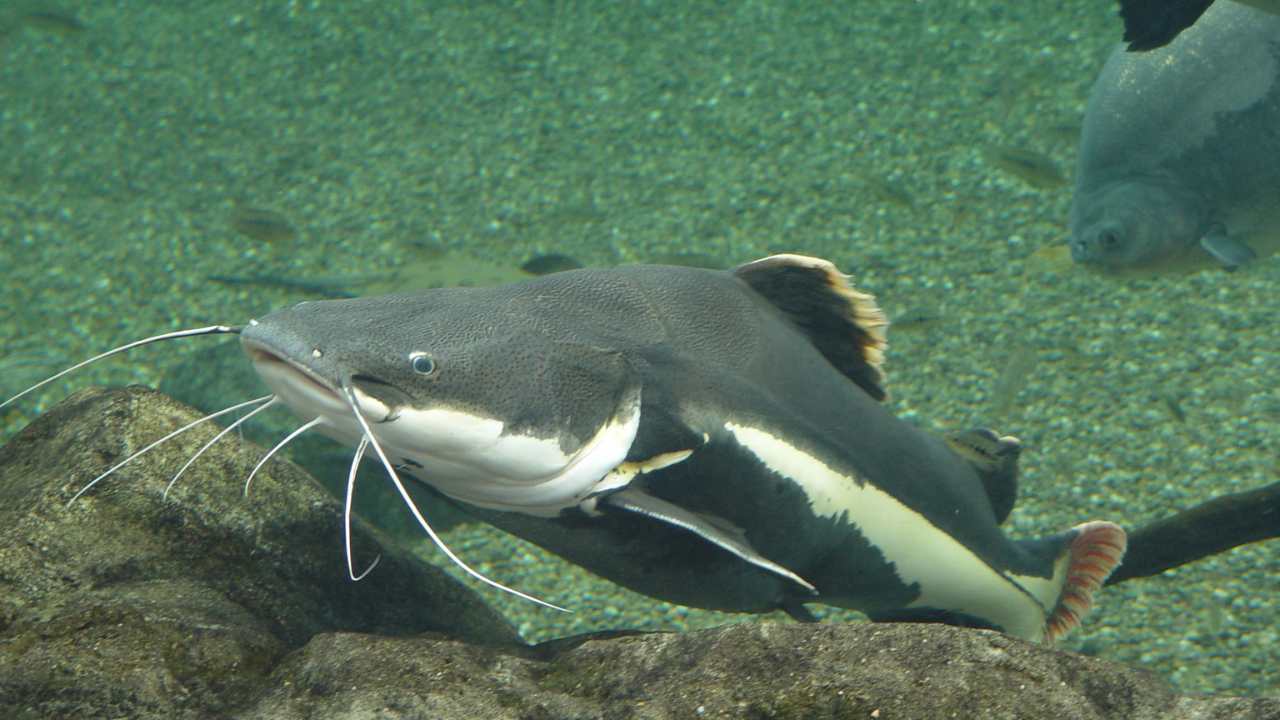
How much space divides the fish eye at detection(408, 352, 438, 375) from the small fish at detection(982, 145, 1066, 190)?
519 cm

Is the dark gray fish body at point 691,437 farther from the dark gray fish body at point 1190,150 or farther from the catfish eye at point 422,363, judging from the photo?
the dark gray fish body at point 1190,150

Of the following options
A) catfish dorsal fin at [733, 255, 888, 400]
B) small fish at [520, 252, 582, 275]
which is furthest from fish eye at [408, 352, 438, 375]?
small fish at [520, 252, 582, 275]

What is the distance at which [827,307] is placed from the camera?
239 centimetres

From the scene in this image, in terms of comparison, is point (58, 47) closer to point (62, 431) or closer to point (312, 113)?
point (312, 113)

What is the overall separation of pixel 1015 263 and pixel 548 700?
185 inches

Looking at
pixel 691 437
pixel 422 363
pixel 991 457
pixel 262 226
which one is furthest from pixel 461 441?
pixel 262 226

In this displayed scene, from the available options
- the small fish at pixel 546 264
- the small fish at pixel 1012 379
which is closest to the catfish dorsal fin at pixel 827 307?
the small fish at pixel 1012 379

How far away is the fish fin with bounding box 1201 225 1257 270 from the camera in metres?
3.55

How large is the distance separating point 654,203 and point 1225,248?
395cm

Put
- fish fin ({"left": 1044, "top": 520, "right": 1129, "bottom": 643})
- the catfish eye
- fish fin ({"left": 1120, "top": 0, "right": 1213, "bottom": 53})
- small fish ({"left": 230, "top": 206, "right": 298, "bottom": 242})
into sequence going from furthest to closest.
A: small fish ({"left": 230, "top": 206, "right": 298, "bottom": 242})
fish fin ({"left": 1044, "top": 520, "right": 1129, "bottom": 643})
fish fin ({"left": 1120, "top": 0, "right": 1213, "bottom": 53})
the catfish eye

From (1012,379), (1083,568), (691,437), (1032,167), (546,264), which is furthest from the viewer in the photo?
(1032,167)

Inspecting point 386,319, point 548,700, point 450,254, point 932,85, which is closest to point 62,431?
point 386,319

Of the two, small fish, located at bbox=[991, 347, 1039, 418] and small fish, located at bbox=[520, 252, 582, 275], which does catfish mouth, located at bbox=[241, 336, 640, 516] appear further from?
small fish, located at bbox=[520, 252, 582, 275]

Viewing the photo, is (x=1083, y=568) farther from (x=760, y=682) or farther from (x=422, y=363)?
(x=422, y=363)
